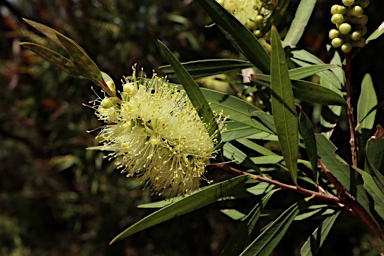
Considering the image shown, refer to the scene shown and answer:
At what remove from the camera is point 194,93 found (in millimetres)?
824

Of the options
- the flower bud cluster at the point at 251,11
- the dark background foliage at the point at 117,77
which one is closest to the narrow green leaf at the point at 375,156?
the flower bud cluster at the point at 251,11

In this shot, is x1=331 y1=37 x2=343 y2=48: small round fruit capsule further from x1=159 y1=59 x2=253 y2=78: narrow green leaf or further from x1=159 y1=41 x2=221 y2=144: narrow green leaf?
x1=159 y1=41 x2=221 y2=144: narrow green leaf

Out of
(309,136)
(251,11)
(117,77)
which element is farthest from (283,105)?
(117,77)

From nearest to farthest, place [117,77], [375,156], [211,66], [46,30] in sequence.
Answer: [46,30] < [375,156] < [211,66] < [117,77]

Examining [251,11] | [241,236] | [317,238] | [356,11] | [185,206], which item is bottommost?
[317,238]

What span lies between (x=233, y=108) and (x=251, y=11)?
9.9 inches

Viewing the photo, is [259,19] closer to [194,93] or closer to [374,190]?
[194,93]

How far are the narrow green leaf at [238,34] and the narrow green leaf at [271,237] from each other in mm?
291

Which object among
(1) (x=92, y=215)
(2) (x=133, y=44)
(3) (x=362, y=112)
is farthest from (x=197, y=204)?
(1) (x=92, y=215)

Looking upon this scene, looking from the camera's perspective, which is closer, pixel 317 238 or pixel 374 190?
pixel 374 190

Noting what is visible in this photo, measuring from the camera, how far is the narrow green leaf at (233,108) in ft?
3.07

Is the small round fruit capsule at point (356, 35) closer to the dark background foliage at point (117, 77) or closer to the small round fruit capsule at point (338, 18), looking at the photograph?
the small round fruit capsule at point (338, 18)

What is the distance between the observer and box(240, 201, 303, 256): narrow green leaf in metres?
0.87

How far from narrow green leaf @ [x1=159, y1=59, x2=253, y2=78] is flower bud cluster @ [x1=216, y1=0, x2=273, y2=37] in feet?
0.30
